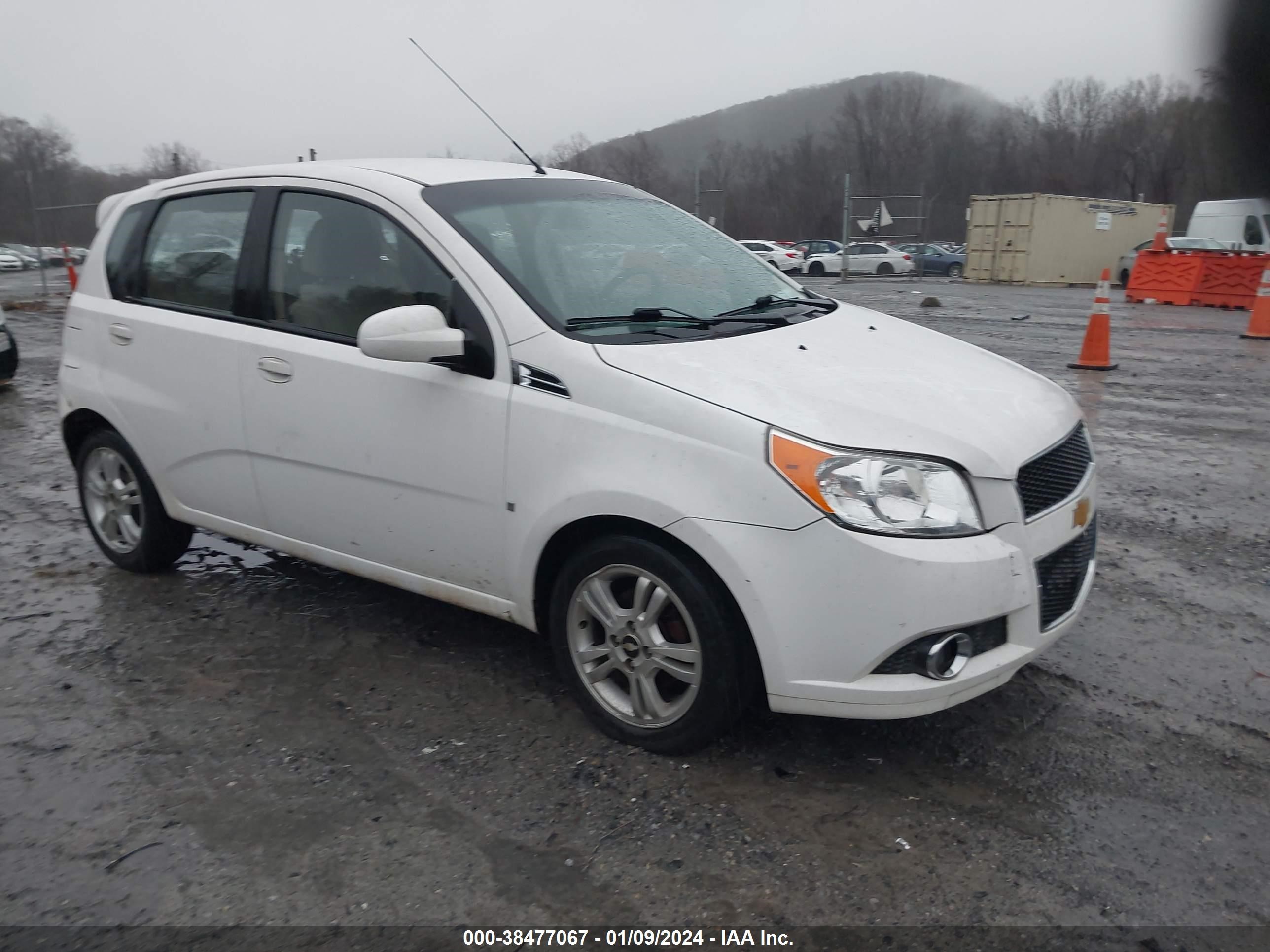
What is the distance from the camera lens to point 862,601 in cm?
260

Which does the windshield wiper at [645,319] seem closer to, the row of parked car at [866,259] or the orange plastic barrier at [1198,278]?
the orange plastic barrier at [1198,278]

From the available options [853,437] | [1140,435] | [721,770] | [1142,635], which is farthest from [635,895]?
[1140,435]

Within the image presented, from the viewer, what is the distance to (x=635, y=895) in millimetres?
2447

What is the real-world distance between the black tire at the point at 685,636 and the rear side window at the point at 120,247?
2737mm

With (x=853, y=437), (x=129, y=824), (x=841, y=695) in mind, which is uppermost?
(x=853, y=437)

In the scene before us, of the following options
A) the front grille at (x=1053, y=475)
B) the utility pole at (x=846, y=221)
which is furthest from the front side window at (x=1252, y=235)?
the front grille at (x=1053, y=475)

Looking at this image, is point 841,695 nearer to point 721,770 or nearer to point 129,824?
point 721,770

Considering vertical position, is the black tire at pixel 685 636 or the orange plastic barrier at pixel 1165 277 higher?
the orange plastic barrier at pixel 1165 277

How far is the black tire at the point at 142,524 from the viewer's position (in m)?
4.44

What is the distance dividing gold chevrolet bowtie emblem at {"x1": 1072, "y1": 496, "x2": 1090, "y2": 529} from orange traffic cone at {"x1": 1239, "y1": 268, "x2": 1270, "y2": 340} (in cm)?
1272

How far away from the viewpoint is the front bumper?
8.52ft

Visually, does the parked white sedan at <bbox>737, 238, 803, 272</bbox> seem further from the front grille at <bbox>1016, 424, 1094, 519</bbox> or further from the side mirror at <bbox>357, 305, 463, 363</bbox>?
the side mirror at <bbox>357, 305, 463, 363</bbox>

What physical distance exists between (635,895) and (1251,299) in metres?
20.7

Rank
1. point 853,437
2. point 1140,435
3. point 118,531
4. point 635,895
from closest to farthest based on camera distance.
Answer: point 635,895 → point 853,437 → point 118,531 → point 1140,435
